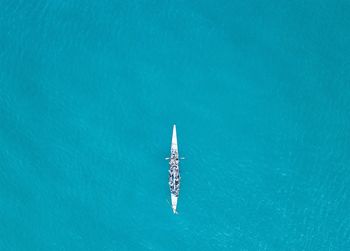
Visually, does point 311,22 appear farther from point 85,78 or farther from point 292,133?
point 85,78

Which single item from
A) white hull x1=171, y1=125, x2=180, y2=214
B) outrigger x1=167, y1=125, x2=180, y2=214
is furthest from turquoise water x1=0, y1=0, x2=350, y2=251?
outrigger x1=167, y1=125, x2=180, y2=214

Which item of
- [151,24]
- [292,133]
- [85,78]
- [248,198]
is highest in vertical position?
[151,24]

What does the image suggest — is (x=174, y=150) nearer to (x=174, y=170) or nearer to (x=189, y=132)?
(x=174, y=170)

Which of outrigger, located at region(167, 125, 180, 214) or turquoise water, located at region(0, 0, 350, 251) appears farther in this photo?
turquoise water, located at region(0, 0, 350, 251)

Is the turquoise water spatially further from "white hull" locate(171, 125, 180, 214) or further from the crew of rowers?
the crew of rowers

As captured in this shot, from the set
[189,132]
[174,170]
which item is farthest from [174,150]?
[189,132]

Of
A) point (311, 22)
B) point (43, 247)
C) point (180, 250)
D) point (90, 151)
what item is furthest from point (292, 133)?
point (43, 247)
